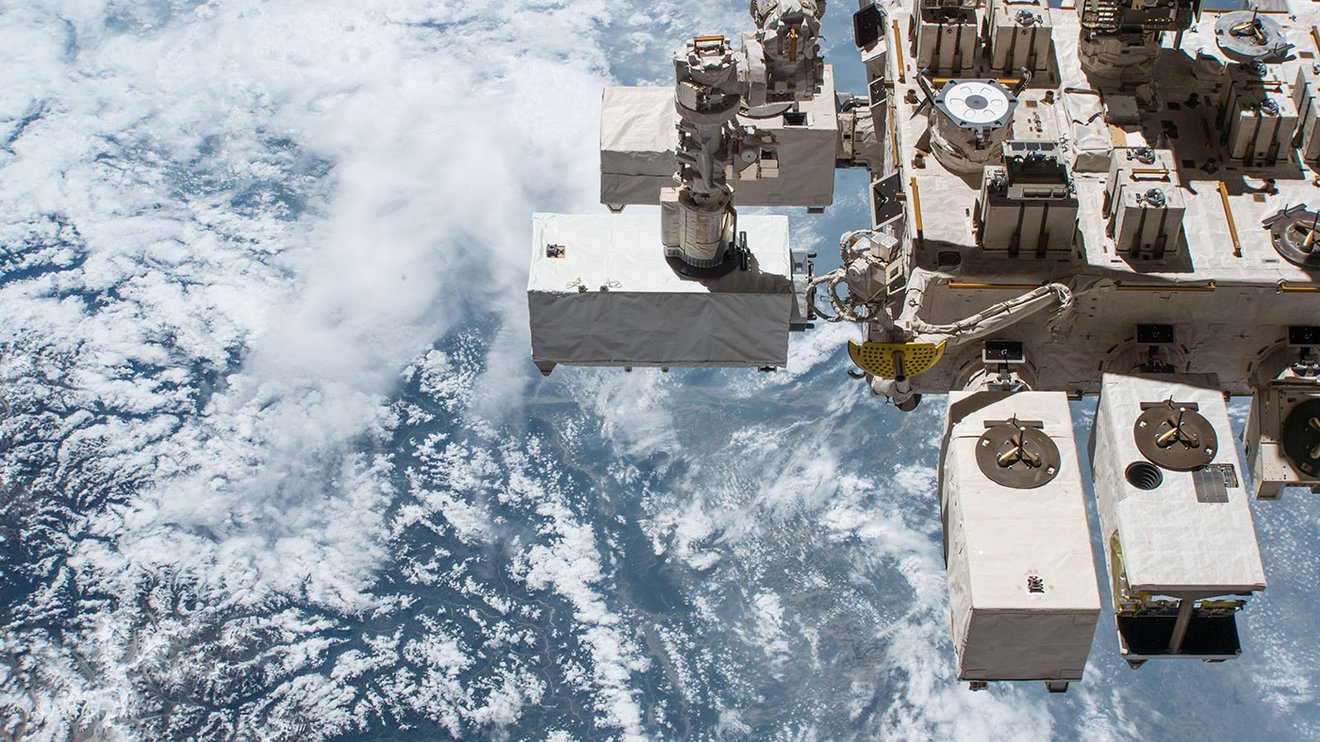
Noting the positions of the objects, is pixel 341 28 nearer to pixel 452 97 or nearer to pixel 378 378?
pixel 452 97

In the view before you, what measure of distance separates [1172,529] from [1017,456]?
441 centimetres

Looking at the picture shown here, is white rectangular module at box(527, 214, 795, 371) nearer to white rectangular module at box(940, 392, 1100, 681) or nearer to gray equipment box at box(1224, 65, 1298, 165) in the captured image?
white rectangular module at box(940, 392, 1100, 681)

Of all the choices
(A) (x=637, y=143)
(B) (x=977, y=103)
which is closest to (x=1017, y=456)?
(B) (x=977, y=103)

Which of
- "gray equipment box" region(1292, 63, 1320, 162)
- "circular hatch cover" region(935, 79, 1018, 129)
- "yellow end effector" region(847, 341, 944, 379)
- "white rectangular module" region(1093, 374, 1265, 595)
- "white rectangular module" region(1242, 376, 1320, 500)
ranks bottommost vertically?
"white rectangular module" region(1242, 376, 1320, 500)

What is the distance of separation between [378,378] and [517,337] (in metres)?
7.74

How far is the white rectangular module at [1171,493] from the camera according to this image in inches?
1528

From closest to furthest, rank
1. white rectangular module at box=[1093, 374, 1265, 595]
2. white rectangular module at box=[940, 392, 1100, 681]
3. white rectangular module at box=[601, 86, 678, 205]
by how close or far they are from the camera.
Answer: white rectangular module at box=[940, 392, 1100, 681] → white rectangular module at box=[1093, 374, 1265, 595] → white rectangular module at box=[601, 86, 678, 205]

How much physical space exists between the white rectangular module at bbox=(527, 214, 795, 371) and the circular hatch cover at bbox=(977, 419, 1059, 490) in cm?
679

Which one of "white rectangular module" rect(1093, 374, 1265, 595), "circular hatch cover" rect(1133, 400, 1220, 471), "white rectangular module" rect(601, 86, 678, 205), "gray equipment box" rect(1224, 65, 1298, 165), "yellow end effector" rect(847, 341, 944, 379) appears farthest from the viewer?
"white rectangular module" rect(601, 86, 678, 205)

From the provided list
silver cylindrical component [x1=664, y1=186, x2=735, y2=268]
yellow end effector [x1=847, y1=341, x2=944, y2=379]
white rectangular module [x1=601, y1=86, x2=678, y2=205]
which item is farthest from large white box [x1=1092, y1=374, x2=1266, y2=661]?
white rectangular module [x1=601, y1=86, x2=678, y2=205]

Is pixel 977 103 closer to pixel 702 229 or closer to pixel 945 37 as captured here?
pixel 945 37

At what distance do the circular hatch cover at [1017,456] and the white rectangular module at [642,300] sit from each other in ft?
22.3

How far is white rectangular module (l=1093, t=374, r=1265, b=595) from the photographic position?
38.8 m

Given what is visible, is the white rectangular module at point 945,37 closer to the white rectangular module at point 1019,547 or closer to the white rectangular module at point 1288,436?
the white rectangular module at point 1019,547
